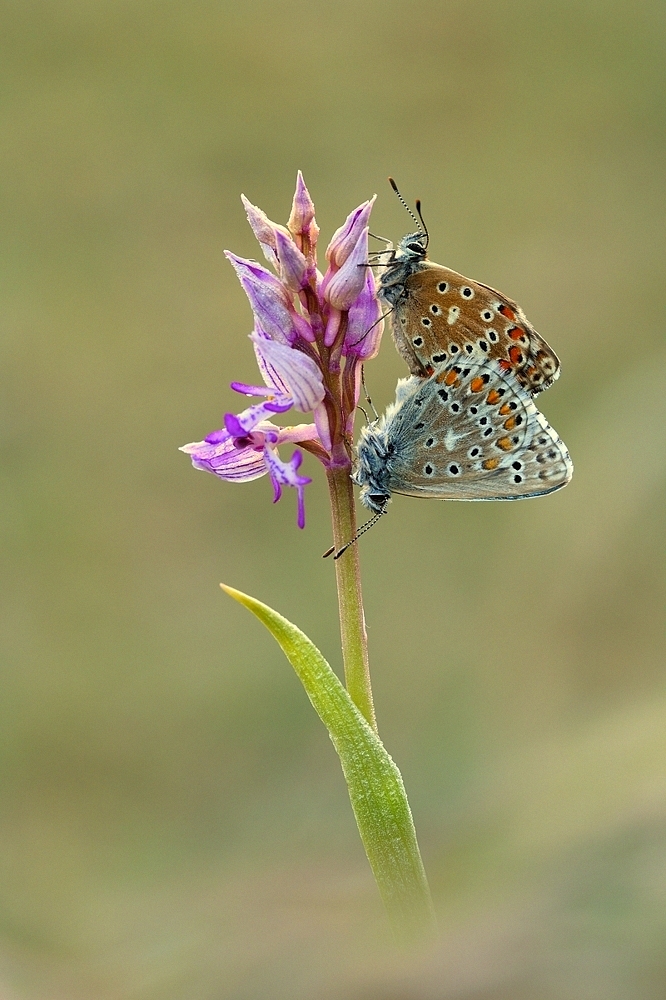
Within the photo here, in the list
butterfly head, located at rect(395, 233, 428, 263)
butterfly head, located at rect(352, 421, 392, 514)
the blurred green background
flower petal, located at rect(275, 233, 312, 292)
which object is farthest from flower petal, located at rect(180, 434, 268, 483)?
the blurred green background

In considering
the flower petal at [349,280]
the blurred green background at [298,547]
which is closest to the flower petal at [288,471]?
the flower petal at [349,280]

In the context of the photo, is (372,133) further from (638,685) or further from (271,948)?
(271,948)

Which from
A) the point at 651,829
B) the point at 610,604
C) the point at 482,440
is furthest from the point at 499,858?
the point at 610,604

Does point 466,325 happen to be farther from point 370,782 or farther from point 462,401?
point 370,782

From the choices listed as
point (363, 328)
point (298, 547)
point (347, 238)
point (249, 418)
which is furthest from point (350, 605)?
point (298, 547)

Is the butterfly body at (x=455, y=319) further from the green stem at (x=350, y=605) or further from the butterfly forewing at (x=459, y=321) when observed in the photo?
the green stem at (x=350, y=605)
